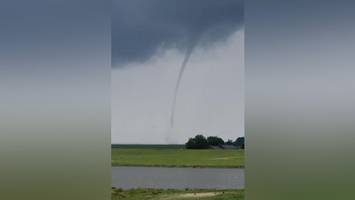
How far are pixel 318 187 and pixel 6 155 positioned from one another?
2001 millimetres

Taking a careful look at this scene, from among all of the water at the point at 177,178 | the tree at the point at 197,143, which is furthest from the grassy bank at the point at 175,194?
the tree at the point at 197,143

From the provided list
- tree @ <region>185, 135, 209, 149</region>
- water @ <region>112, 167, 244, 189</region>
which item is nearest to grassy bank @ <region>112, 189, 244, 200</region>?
water @ <region>112, 167, 244, 189</region>

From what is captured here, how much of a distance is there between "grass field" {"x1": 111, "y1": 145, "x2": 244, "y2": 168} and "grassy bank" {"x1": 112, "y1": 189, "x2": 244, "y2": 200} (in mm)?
1624

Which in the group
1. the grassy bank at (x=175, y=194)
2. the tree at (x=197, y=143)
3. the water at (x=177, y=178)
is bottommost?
the grassy bank at (x=175, y=194)

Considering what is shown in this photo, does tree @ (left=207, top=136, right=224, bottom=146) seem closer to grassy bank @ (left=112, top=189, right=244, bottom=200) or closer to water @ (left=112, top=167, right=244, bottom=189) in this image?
water @ (left=112, top=167, right=244, bottom=189)

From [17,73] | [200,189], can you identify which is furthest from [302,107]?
[200,189]

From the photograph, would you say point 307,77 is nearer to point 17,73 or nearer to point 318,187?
point 318,187

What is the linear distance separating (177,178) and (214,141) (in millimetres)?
1043

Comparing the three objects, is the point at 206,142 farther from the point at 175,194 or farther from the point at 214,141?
the point at 175,194

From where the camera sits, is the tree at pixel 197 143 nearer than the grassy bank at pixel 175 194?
No

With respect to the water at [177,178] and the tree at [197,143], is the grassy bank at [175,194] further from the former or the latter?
the tree at [197,143]

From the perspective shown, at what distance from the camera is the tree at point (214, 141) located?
8.07 m

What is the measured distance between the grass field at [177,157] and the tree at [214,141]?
0.18m

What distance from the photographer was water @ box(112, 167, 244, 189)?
6.76 meters
